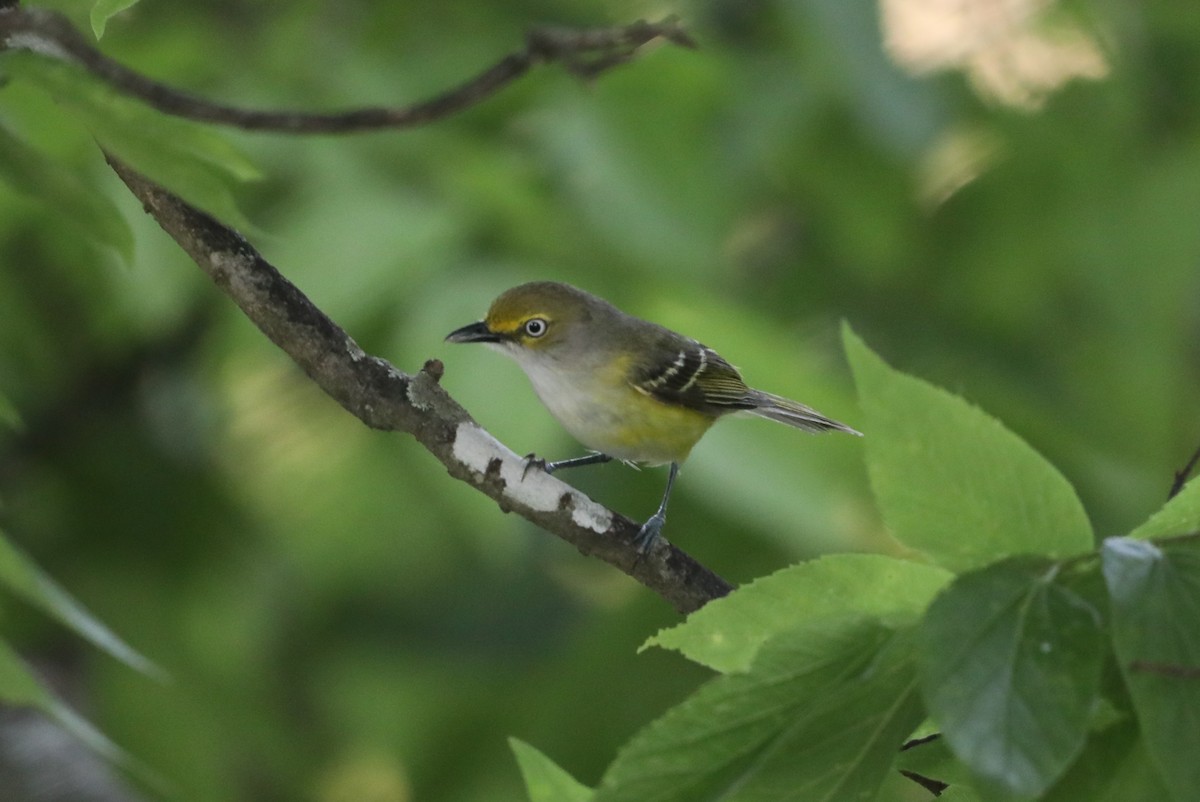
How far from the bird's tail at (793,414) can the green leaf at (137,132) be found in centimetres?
236

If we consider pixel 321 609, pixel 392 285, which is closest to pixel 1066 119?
pixel 392 285

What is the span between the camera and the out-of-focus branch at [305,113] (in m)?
1.12

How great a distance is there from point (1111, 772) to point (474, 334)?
2.51 m

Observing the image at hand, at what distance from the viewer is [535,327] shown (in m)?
3.82

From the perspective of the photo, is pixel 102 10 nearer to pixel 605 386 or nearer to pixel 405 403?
pixel 405 403

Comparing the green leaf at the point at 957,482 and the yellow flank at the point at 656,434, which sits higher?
the yellow flank at the point at 656,434

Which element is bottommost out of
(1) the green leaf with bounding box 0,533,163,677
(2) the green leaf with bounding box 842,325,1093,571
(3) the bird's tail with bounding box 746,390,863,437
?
(1) the green leaf with bounding box 0,533,163,677

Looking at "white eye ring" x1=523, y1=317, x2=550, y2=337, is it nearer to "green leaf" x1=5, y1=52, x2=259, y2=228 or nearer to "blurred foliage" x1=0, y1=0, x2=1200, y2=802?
"blurred foliage" x1=0, y1=0, x2=1200, y2=802

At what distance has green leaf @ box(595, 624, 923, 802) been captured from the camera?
1.33m

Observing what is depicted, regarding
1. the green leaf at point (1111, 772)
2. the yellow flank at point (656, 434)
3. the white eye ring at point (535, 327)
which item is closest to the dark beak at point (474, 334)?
the white eye ring at point (535, 327)

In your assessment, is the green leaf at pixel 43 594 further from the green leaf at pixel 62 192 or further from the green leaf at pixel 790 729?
the green leaf at pixel 790 729

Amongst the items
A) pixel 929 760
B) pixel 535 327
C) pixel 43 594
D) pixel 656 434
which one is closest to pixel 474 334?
pixel 535 327

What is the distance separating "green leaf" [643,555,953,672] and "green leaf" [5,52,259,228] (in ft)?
2.15

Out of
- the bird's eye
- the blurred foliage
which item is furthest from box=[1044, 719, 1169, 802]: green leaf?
the bird's eye
